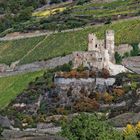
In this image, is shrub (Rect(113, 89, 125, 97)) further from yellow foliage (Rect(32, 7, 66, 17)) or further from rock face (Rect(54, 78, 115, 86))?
yellow foliage (Rect(32, 7, 66, 17))

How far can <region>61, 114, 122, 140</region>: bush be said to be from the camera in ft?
207

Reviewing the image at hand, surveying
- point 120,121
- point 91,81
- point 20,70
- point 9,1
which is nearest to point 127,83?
point 91,81

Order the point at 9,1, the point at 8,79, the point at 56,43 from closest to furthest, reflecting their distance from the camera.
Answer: the point at 8,79 → the point at 56,43 → the point at 9,1

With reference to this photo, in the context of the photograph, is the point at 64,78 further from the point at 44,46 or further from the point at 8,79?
the point at 44,46

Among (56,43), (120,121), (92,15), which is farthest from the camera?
(92,15)

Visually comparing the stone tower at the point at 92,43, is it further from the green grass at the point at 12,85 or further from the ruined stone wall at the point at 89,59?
the green grass at the point at 12,85

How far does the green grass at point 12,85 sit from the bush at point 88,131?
3074 centimetres

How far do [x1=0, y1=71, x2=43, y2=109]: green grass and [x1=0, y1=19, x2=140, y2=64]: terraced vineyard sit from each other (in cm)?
501

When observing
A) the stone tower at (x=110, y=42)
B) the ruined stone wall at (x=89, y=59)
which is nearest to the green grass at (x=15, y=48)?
the stone tower at (x=110, y=42)

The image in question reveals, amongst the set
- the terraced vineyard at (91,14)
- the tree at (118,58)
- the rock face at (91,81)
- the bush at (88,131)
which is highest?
the terraced vineyard at (91,14)

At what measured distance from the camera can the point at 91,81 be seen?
92000 millimetres

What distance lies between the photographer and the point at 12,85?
103 m

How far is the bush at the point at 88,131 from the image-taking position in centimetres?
6297

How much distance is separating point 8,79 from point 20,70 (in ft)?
10.9
